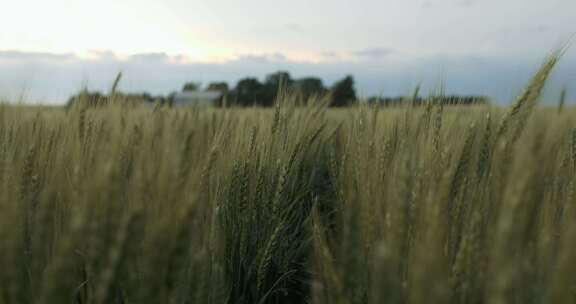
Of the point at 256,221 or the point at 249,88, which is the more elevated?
the point at 249,88

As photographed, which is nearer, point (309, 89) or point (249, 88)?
point (309, 89)

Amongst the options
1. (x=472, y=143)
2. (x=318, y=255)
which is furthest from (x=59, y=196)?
(x=472, y=143)

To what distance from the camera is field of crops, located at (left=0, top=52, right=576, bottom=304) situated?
2.42 ft

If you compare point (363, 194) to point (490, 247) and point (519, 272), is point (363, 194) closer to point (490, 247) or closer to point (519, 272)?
point (490, 247)

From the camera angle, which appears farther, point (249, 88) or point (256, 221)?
point (249, 88)

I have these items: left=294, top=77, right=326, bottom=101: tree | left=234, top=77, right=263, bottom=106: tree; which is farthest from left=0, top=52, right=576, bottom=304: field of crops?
left=234, top=77, right=263, bottom=106: tree

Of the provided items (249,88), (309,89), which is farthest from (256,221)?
(249,88)

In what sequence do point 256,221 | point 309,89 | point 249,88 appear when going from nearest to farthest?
point 256,221 < point 309,89 < point 249,88

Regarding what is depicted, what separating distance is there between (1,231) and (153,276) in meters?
0.30

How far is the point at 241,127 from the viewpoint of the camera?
231 centimetres

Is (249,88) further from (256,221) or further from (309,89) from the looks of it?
(256,221)

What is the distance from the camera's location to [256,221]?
183 cm

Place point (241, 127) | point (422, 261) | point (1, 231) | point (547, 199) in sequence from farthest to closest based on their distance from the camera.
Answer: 1. point (241, 127)
2. point (547, 199)
3. point (1, 231)
4. point (422, 261)

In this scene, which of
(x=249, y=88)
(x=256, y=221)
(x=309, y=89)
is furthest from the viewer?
(x=249, y=88)
